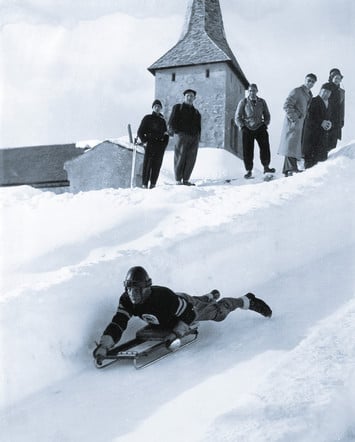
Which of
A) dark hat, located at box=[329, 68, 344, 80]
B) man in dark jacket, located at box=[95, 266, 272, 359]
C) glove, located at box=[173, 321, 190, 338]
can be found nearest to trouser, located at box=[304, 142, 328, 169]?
dark hat, located at box=[329, 68, 344, 80]

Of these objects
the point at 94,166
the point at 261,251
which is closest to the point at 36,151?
the point at 94,166

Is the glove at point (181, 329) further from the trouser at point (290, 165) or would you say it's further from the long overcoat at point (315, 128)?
the trouser at point (290, 165)

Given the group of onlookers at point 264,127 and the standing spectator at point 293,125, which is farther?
the standing spectator at point 293,125

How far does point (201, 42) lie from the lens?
118 ft

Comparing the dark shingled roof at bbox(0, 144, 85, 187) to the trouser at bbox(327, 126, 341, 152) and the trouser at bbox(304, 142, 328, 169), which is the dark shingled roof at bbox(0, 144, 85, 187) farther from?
the trouser at bbox(304, 142, 328, 169)

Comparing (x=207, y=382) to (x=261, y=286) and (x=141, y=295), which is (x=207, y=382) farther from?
(x=261, y=286)

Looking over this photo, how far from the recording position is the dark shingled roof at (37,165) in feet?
136

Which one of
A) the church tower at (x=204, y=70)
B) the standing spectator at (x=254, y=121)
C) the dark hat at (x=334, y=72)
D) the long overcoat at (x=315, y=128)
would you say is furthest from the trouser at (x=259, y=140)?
the church tower at (x=204, y=70)

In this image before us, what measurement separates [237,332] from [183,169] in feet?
18.7

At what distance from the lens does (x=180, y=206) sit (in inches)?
344

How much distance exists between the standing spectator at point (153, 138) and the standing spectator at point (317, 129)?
231 cm

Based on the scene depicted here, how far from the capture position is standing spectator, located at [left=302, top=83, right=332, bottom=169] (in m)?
10.3

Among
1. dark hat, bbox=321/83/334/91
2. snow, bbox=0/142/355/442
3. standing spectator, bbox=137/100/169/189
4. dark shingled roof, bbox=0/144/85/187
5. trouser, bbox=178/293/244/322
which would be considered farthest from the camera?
dark shingled roof, bbox=0/144/85/187

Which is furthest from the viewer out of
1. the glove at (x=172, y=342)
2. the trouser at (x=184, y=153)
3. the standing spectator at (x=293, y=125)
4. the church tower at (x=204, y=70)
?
the church tower at (x=204, y=70)
